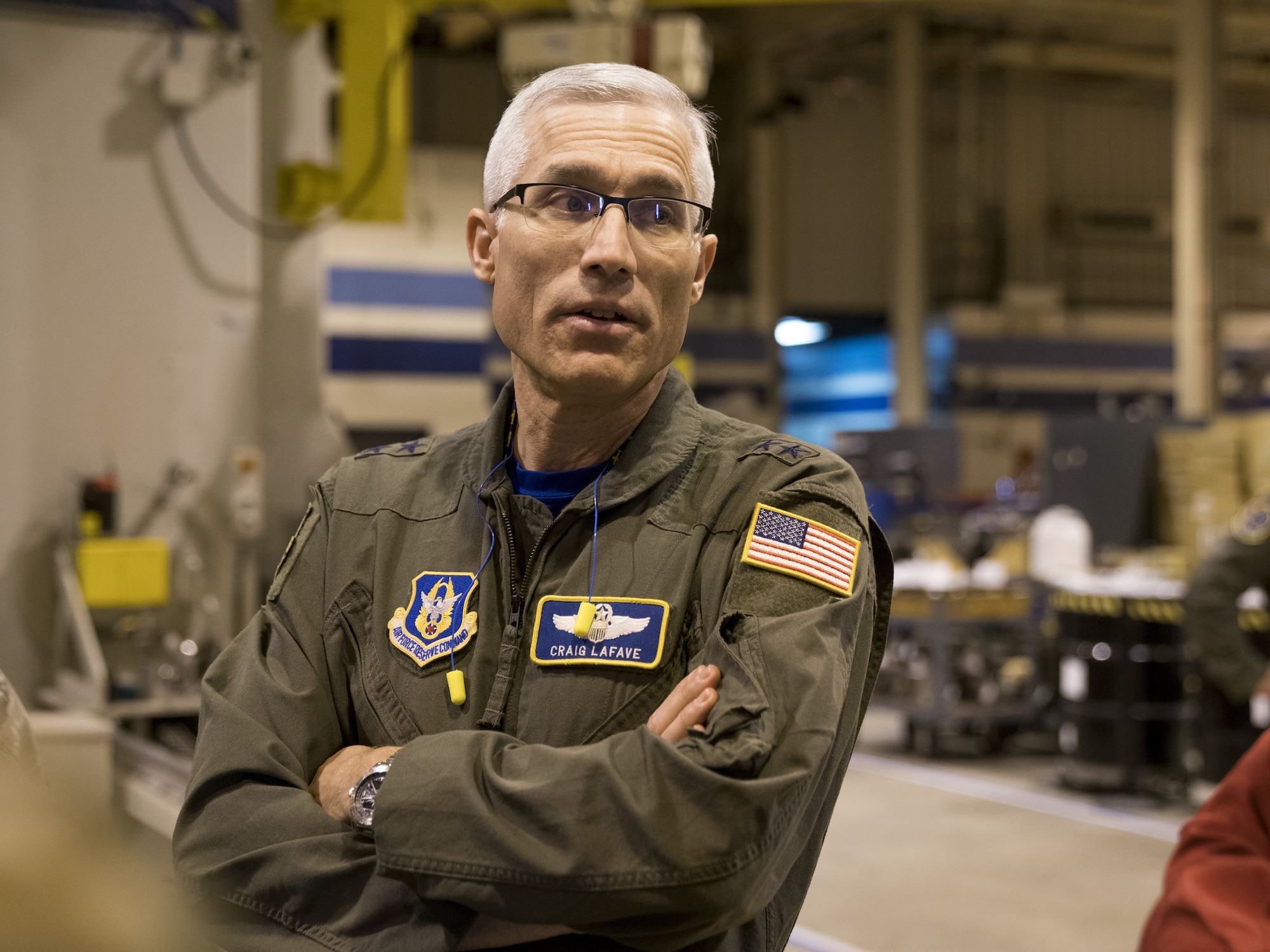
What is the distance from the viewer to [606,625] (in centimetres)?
138

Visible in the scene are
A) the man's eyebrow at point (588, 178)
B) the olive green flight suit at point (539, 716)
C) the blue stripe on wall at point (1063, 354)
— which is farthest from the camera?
the blue stripe on wall at point (1063, 354)

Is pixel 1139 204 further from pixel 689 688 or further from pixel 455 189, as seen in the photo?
pixel 689 688

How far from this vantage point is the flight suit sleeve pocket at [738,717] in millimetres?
1200

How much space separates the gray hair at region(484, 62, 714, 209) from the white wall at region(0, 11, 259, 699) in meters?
3.79

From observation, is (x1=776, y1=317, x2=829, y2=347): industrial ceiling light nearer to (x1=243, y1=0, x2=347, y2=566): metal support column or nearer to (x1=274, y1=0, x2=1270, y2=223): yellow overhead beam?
(x1=274, y1=0, x2=1270, y2=223): yellow overhead beam

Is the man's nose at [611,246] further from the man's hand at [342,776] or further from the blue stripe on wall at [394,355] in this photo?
the blue stripe on wall at [394,355]

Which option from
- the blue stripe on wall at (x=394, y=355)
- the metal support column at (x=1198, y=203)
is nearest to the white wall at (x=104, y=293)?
the blue stripe on wall at (x=394, y=355)

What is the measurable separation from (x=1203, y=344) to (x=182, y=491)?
8.14 meters

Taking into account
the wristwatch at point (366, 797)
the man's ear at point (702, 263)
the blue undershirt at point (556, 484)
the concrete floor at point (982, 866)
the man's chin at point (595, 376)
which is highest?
the man's ear at point (702, 263)

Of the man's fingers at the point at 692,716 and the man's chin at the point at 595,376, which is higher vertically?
the man's chin at the point at 595,376

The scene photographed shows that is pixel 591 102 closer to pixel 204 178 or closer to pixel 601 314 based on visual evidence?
pixel 601 314

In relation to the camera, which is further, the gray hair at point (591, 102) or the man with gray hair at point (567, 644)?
the gray hair at point (591, 102)

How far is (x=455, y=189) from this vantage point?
12.7m

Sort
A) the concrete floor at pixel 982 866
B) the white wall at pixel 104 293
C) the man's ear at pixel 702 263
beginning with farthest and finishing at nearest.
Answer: the white wall at pixel 104 293
the concrete floor at pixel 982 866
the man's ear at pixel 702 263
